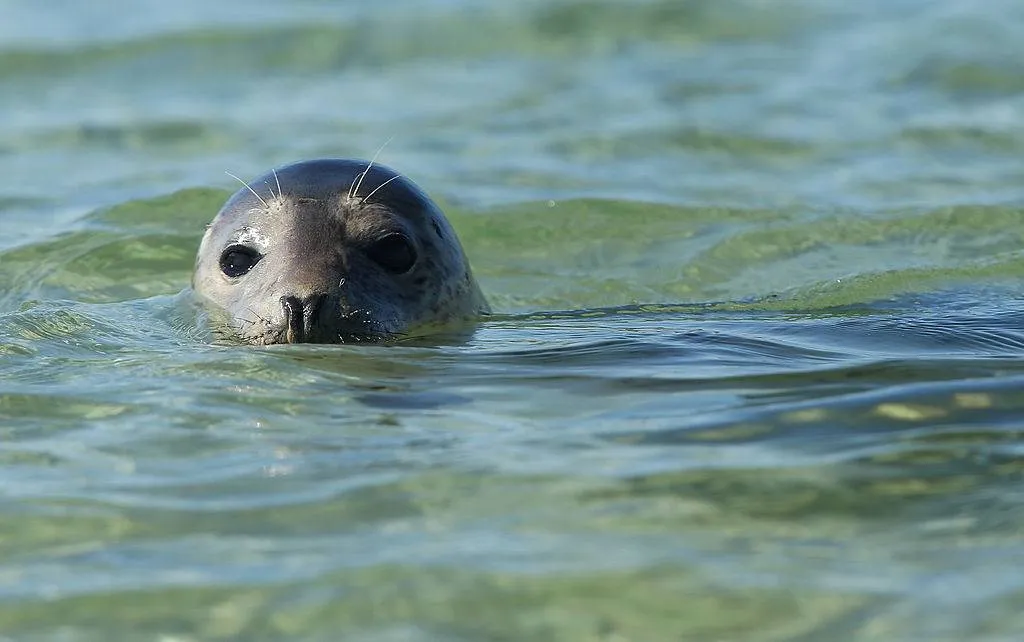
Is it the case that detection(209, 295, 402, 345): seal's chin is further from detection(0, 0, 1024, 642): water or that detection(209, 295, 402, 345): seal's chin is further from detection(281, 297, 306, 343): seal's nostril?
detection(0, 0, 1024, 642): water

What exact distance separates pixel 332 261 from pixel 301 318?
0.31m

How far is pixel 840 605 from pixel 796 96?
296 inches

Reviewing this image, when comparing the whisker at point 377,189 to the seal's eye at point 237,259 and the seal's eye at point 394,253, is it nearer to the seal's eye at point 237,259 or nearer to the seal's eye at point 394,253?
the seal's eye at point 394,253

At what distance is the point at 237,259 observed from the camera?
214 inches

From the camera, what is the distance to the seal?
16.1ft

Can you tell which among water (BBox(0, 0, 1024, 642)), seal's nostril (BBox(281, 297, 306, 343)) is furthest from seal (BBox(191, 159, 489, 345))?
water (BBox(0, 0, 1024, 642))

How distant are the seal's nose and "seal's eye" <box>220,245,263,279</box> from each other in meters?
0.53

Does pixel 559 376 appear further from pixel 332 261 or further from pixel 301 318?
pixel 332 261

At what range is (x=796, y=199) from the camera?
8398mm

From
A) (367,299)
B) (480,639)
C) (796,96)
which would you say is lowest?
(480,639)

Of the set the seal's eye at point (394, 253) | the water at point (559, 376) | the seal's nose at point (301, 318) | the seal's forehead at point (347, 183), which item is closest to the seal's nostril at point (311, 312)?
the seal's nose at point (301, 318)

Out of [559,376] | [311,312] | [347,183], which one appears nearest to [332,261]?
[311,312]

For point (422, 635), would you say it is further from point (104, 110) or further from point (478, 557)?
point (104, 110)

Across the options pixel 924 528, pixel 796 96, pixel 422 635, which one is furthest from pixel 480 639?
pixel 796 96
